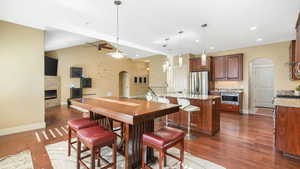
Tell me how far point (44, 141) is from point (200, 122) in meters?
3.61

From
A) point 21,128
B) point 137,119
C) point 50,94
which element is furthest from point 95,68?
point 137,119

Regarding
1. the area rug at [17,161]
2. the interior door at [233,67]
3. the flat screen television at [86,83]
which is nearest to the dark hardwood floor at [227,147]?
the area rug at [17,161]

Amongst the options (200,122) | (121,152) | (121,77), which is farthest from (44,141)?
(121,77)

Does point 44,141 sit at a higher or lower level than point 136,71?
lower

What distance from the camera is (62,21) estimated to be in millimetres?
3379

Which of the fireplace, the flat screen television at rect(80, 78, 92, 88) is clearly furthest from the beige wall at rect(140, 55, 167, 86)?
the fireplace

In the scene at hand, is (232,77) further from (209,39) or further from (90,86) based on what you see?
(90,86)

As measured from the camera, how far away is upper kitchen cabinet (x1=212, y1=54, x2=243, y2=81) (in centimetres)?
551

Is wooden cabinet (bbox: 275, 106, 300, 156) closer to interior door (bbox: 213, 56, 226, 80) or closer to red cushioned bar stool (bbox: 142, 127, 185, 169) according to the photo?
red cushioned bar stool (bbox: 142, 127, 185, 169)

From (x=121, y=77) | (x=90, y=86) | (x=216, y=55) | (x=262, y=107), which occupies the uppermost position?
(x=216, y=55)

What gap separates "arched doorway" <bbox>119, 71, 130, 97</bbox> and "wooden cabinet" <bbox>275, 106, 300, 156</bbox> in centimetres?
930

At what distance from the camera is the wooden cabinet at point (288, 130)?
2229 millimetres

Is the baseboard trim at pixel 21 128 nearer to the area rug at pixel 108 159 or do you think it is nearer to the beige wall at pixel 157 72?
the area rug at pixel 108 159

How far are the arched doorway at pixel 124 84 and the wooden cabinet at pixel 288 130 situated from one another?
930 centimetres
